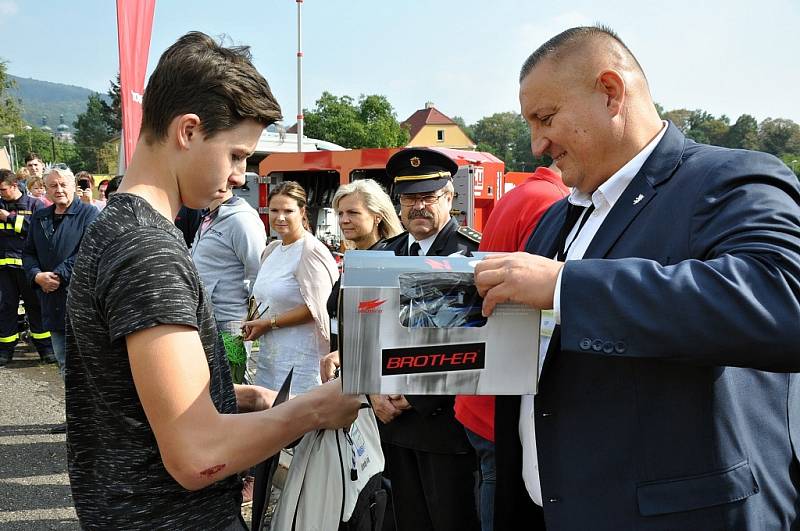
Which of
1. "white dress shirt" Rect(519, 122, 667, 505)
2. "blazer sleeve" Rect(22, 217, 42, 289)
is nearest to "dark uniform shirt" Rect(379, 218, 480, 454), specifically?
"white dress shirt" Rect(519, 122, 667, 505)

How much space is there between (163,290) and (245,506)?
344 centimetres

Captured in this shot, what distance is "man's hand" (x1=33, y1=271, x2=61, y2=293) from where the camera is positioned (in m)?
6.72

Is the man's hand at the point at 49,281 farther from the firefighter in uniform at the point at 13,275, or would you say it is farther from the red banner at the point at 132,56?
the red banner at the point at 132,56

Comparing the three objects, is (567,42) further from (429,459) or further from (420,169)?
(420,169)

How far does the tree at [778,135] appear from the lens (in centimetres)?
6462

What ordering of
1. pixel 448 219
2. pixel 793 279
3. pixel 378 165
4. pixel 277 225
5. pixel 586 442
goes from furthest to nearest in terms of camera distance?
pixel 378 165 < pixel 277 225 < pixel 448 219 < pixel 586 442 < pixel 793 279

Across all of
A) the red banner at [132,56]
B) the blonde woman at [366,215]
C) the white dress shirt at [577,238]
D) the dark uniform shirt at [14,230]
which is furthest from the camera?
the dark uniform shirt at [14,230]

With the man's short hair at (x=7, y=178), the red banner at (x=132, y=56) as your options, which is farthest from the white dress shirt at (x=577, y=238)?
the man's short hair at (x=7, y=178)

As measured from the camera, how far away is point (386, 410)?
3141 millimetres

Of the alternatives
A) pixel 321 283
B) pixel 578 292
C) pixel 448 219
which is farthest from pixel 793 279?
pixel 321 283

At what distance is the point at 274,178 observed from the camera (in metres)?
14.3

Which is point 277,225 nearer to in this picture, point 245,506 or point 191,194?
point 245,506

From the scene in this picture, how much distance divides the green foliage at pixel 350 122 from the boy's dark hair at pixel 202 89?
54.6 metres

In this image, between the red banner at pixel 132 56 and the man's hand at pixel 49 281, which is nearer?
the red banner at pixel 132 56
